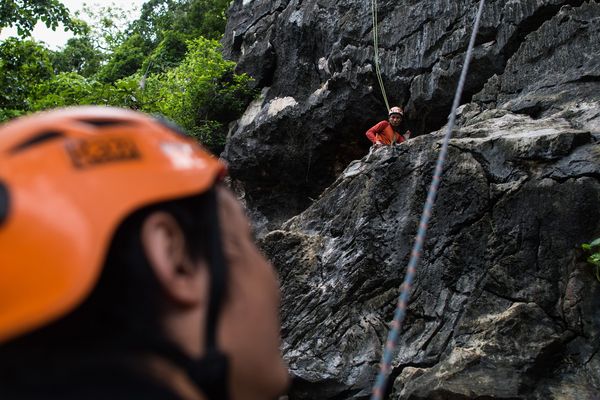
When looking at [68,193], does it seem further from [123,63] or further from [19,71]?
[123,63]

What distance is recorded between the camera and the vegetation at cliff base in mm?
6812

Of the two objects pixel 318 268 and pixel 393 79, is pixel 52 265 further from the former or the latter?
pixel 393 79

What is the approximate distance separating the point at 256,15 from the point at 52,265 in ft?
43.9

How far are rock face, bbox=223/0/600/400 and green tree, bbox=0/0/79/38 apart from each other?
3.70 m

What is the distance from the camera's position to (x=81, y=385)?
742mm

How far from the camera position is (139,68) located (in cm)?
2255

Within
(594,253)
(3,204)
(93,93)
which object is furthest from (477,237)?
(93,93)

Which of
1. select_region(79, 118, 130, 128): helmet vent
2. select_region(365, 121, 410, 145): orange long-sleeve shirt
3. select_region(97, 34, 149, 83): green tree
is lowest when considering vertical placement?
select_region(79, 118, 130, 128): helmet vent

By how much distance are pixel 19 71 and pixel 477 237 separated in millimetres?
5680

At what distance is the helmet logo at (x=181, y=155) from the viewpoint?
3.08 ft

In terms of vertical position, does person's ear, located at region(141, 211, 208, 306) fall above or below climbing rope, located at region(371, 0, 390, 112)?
below

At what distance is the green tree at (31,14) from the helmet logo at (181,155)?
22.1ft

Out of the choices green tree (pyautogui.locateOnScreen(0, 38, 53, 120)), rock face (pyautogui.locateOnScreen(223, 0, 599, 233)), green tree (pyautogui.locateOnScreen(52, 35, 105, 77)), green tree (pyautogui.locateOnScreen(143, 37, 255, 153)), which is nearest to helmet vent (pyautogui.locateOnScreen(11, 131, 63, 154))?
green tree (pyautogui.locateOnScreen(0, 38, 53, 120))

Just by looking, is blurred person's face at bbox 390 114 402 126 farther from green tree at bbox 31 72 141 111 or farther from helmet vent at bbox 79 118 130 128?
helmet vent at bbox 79 118 130 128
